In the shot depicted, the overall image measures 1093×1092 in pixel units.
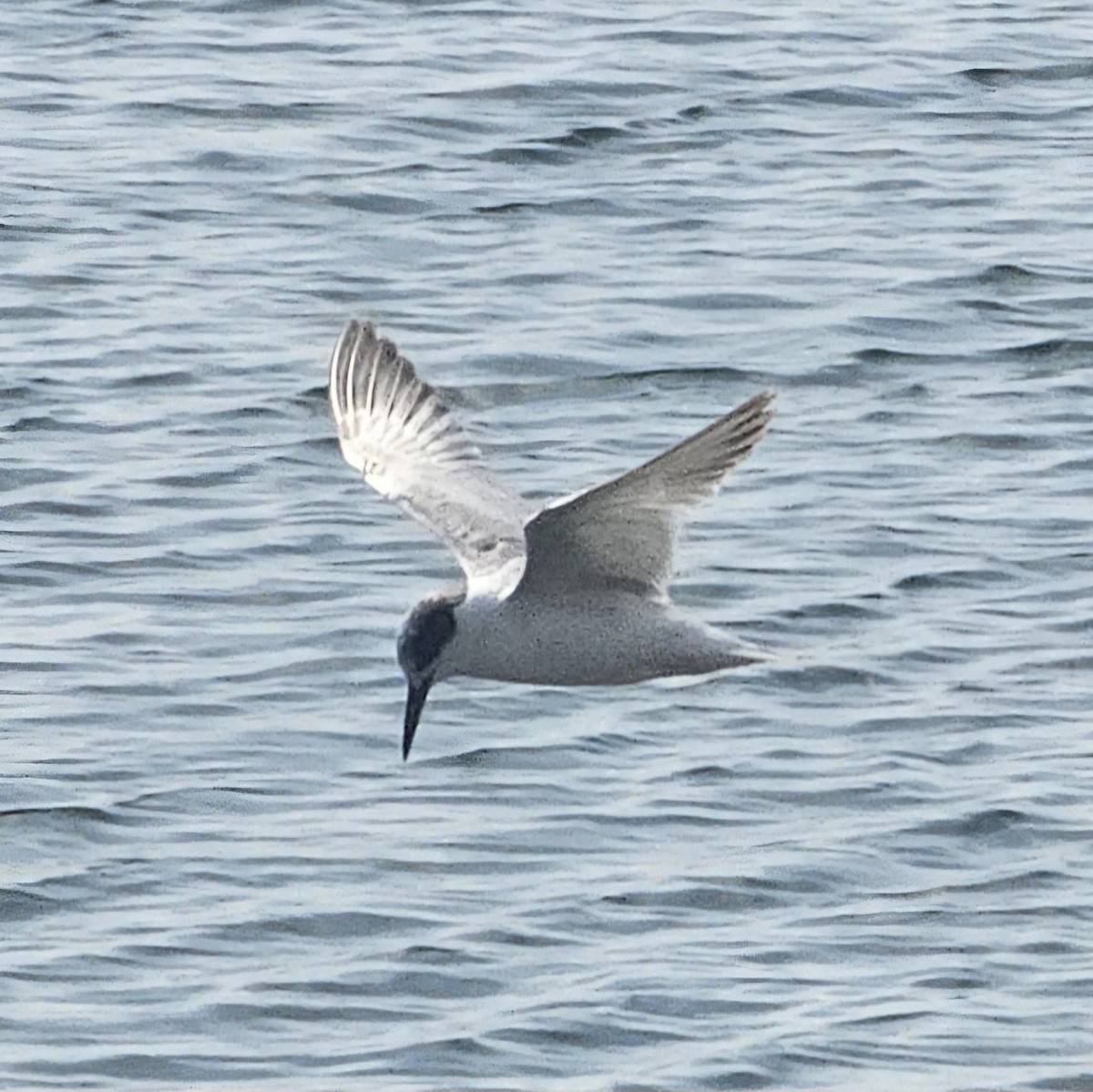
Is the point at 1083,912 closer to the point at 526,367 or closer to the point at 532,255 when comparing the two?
the point at 526,367

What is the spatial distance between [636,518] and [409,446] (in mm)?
1754

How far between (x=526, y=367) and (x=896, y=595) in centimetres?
242

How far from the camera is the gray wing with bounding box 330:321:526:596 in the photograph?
9008 millimetres

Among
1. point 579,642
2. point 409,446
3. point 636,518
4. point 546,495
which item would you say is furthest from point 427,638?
point 546,495

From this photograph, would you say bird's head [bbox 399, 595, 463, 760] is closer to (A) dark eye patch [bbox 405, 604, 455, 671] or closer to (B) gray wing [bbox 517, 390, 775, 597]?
(A) dark eye patch [bbox 405, 604, 455, 671]

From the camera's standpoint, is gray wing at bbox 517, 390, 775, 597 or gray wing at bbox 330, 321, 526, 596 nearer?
gray wing at bbox 517, 390, 775, 597

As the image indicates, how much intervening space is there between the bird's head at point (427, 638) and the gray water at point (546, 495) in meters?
0.77

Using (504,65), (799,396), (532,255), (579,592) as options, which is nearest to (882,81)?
(504,65)

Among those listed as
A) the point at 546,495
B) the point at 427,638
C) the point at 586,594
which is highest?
the point at 586,594

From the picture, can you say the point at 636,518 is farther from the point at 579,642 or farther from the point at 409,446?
the point at 409,446

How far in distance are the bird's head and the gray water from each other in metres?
0.77

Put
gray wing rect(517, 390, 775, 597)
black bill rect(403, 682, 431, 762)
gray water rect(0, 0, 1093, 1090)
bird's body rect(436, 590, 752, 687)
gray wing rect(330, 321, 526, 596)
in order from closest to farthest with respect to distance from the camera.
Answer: gray wing rect(517, 390, 775, 597)
bird's body rect(436, 590, 752, 687)
black bill rect(403, 682, 431, 762)
gray water rect(0, 0, 1093, 1090)
gray wing rect(330, 321, 526, 596)

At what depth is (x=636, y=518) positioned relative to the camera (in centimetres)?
789

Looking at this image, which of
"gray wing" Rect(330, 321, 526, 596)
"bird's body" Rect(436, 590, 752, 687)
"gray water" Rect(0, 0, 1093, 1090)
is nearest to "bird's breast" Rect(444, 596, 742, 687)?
"bird's body" Rect(436, 590, 752, 687)
